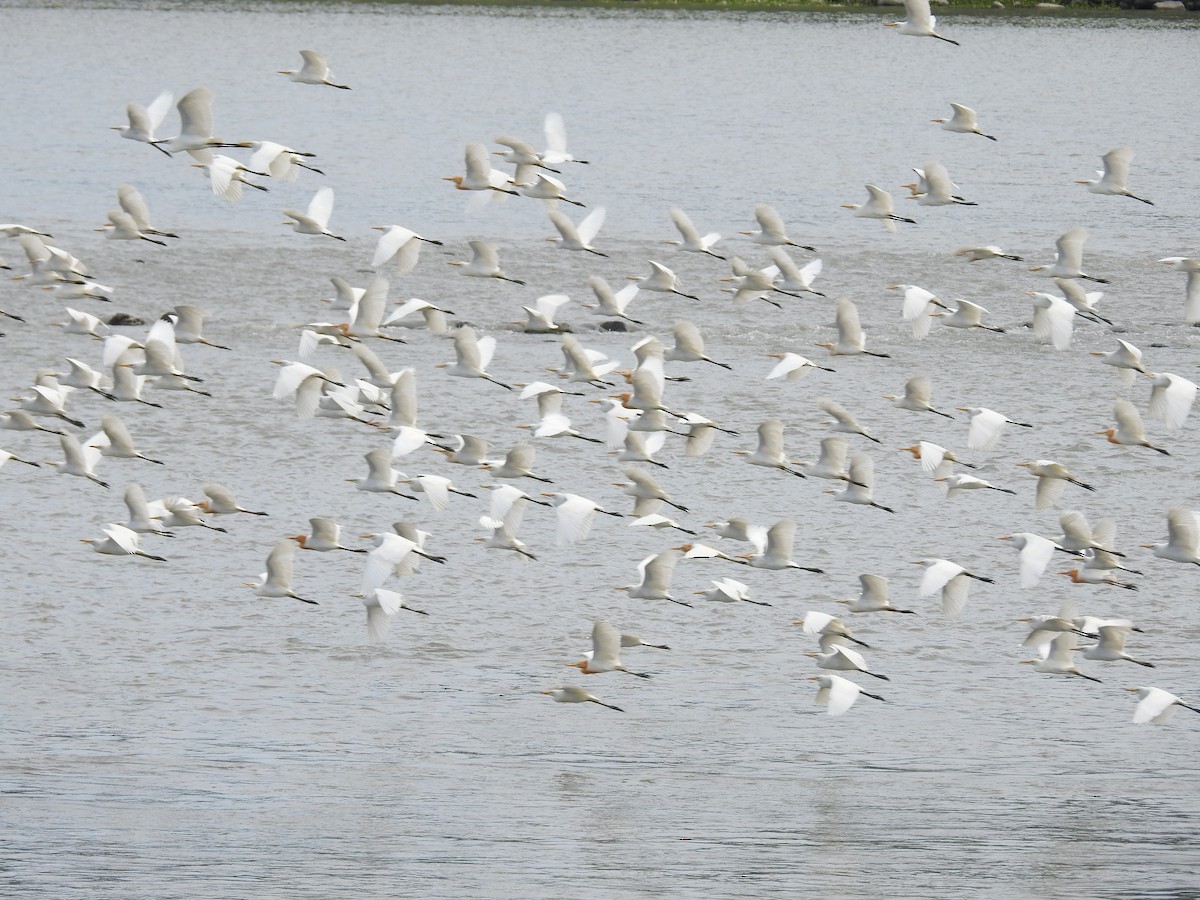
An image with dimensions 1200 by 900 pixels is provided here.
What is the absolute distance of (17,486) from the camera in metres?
22.1

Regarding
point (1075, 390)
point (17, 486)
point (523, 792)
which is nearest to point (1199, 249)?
point (1075, 390)

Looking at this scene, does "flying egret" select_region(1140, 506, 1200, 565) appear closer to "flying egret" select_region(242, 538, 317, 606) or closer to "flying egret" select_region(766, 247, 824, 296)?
"flying egret" select_region(766, 247, 824, 296)

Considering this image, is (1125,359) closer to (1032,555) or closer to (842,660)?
(1032,555)

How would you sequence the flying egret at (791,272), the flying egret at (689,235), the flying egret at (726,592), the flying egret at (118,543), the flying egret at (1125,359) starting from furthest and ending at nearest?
the flying egret at (791,272), the flying egret at (1125,359), the flying egret at (689,235), the flying egret at (118,543), the flying egret at (726,592)

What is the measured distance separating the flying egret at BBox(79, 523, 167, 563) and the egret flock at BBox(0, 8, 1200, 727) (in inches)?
1.6

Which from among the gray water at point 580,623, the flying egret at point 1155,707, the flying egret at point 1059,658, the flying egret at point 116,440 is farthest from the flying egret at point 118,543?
the flying egret at point 1155,707

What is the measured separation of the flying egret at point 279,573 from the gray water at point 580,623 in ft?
2.00

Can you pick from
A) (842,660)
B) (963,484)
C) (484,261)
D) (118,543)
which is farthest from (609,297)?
(118,543)

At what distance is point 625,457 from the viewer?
67.2ft

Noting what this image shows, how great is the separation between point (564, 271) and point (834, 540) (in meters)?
10.8

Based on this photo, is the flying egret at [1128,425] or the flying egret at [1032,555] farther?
the flying egret at [1128,425]

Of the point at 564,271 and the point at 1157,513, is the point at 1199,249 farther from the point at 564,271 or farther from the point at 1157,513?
the point at 1157,513

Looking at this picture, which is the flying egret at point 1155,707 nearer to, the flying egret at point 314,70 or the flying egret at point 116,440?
the flying egret at point 314,70

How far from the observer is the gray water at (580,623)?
14875 millimetres
